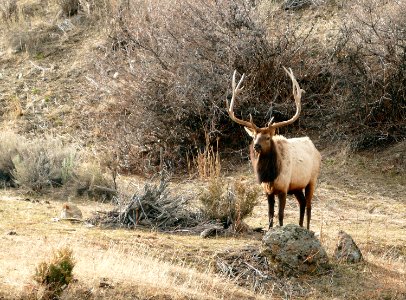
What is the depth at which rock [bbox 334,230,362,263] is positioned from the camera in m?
11.2

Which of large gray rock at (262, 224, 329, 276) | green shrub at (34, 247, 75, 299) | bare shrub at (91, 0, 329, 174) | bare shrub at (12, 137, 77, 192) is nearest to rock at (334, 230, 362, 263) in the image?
large gray rock at (262, 224, 329, 276)

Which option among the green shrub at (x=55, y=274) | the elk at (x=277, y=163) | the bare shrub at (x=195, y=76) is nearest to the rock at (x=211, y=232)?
the elk at (x=277, y=163)

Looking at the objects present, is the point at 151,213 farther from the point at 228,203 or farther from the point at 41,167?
the point at 41,167

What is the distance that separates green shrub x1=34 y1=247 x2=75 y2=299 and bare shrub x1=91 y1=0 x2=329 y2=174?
9.92 meters

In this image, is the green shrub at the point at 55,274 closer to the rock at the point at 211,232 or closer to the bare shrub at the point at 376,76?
the rock at the point at 211,232

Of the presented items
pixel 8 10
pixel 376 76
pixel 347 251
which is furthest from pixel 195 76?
pixel 8 10

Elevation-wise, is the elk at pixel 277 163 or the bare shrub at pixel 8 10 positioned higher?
the bare shrub at pixel 8 10

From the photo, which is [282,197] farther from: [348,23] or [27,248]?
[348,23]

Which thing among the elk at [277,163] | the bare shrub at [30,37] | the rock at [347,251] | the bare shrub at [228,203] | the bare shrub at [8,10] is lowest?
the rock at [347,251]

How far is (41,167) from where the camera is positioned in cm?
1616

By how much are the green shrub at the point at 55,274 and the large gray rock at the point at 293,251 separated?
9.80ft

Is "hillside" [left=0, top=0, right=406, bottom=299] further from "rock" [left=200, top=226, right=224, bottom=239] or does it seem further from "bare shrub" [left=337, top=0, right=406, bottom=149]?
"rock" [left=200, top=226, right=224, bottom=239]

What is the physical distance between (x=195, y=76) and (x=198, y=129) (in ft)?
4.21

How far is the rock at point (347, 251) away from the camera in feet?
36.8
